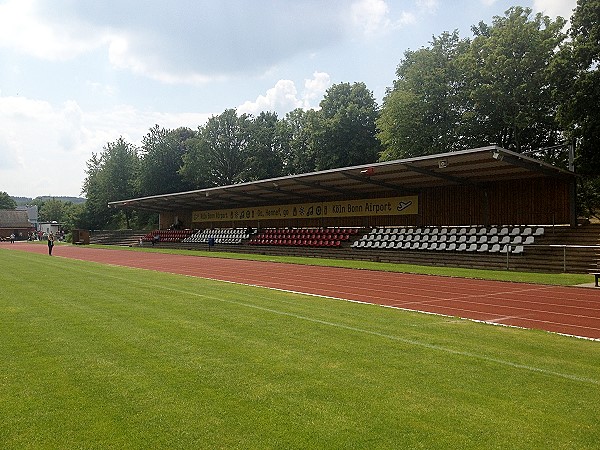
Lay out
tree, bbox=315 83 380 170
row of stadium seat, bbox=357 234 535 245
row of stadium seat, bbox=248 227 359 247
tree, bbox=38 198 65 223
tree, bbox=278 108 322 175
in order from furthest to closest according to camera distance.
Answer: tree, bbox=38 198 65 223
tree, bbox=278 108 322 175
tree, bbox=315 83 380 170
row of stadium seat, bbox=248 227 359 247
row of stadium seat, bbox=357 234 535 245

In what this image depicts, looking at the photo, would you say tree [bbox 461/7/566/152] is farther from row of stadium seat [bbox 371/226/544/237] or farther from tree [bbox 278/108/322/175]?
tree [bbox 278/108/322/175]

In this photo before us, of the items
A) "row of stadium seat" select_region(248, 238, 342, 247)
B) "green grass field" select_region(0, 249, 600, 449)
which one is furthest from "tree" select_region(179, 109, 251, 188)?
"green grass field" select_region(0, 249, 600, 449)

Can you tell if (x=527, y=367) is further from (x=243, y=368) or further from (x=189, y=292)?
(x=189, y=292)

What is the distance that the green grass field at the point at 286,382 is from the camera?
11.4 ft

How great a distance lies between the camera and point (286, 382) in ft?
15.2

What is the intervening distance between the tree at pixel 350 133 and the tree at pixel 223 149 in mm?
15162

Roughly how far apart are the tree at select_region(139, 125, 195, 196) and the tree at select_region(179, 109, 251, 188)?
355 centimetres

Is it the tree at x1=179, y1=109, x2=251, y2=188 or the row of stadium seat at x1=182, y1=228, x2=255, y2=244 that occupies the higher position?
the tree at x1=179, y1=109, x2=251, y2=188

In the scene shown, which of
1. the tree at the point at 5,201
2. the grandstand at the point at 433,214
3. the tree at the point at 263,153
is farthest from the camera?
Result: the tree at the point at 5,201

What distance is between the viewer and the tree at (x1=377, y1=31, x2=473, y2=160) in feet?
120

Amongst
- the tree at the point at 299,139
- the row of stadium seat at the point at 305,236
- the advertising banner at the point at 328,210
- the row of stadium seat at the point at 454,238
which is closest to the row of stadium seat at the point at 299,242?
the row of stadium seat at the point at 305,236

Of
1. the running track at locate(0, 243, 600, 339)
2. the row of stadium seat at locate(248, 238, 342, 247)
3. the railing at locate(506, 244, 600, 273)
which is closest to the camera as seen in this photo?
the running track at locate(0, 243, 600, 339)

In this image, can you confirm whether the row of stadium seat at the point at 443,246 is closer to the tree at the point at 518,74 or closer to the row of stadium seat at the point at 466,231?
the row of stadium seat at the point at 466,231

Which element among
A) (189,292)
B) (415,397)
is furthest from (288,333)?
(189,292)
